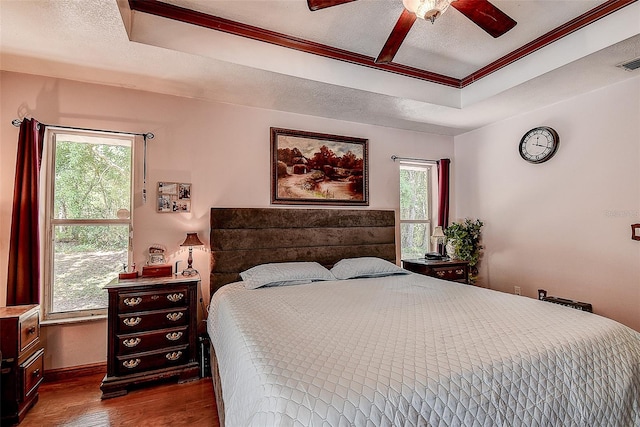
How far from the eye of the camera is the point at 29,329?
7.04ft

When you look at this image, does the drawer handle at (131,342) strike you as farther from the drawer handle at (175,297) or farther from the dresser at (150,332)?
the drawer handle at (175,297)

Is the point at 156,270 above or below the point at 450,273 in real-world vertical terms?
above

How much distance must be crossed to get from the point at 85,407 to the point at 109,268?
108 cm

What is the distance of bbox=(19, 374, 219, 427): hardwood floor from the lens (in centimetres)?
197

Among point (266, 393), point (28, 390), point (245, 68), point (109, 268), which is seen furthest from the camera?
point (109, 268)

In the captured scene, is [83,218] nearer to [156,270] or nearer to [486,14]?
[156,270]

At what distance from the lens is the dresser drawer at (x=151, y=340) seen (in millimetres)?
2281

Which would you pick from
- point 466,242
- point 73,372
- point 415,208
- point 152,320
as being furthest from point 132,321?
point 466,242

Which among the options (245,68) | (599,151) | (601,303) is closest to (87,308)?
Result: (245,68)

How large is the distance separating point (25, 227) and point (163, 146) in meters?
1.18

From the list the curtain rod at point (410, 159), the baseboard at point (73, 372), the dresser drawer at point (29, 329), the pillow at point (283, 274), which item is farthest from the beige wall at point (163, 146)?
the curtain rod at point (410, 159)

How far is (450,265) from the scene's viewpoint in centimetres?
357

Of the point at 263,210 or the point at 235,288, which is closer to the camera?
the point at 235,288

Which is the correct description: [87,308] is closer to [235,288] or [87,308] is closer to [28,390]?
[28,390]
